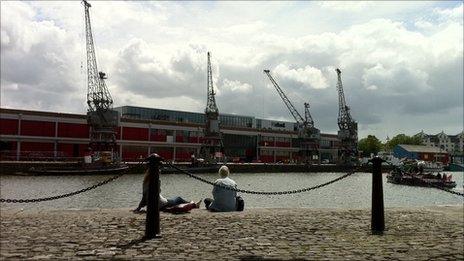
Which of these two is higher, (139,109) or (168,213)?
(139,109)

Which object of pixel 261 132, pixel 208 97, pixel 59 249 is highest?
pixel 208 97

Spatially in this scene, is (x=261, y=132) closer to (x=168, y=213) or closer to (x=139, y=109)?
(x=139, y=109)

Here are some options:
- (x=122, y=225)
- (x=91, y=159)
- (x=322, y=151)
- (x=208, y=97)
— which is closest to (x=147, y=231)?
(x=122, y=225)

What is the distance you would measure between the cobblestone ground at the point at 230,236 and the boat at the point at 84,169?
1888 inches

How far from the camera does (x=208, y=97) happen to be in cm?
10544

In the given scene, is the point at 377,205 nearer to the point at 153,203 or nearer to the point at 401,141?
the point at 153,203

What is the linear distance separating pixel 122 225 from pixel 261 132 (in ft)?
339

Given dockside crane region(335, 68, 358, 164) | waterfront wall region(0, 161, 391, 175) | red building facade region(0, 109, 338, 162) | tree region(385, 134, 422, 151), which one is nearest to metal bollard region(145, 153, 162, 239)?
waterfront wall region(0, 161, 391, 175)

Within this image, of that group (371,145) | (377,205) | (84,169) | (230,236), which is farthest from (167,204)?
(371,145)

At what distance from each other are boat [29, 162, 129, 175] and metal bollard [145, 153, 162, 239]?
49360mm

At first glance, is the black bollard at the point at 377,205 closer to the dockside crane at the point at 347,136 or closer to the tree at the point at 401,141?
the dockside crane at the point at 347,136

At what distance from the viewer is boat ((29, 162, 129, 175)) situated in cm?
5928

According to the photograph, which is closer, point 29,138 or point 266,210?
point 266,210

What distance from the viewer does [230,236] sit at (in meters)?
8.53
